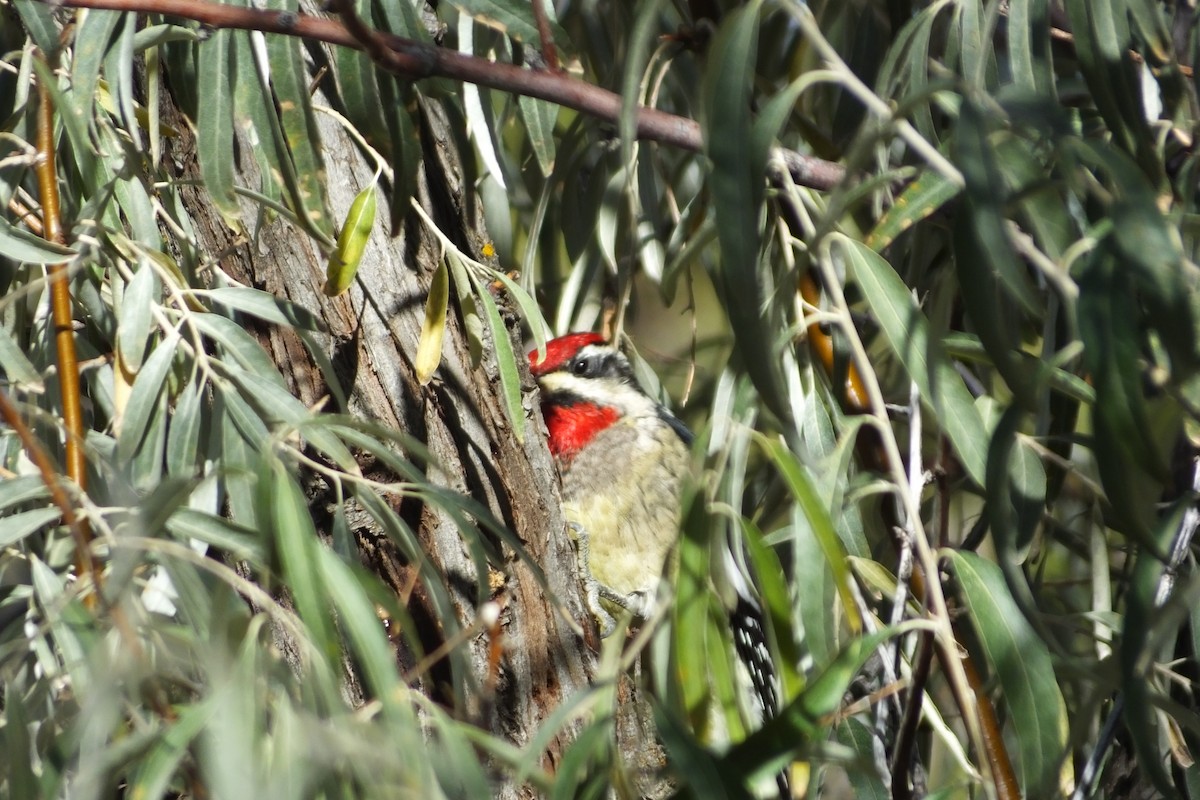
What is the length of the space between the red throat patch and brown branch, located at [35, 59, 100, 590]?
4.40ft

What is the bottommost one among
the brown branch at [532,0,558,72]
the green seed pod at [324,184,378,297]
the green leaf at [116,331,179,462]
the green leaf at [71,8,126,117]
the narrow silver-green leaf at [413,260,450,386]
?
the narrow silver-green leaf at [413,260,450,386]

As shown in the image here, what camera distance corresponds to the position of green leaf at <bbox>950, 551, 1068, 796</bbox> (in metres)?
1.15

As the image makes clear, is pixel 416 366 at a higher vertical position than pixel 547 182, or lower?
lower

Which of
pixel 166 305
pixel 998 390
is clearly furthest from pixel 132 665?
pixel 998 390

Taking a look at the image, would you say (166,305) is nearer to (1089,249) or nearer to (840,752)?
(840,752)

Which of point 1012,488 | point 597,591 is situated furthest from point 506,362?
point 597,591

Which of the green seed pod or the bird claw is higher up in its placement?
the green seed pod


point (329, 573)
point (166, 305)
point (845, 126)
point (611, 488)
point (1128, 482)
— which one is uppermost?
point (166, 305)

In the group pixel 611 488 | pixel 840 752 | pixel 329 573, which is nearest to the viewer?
pixel 329 573

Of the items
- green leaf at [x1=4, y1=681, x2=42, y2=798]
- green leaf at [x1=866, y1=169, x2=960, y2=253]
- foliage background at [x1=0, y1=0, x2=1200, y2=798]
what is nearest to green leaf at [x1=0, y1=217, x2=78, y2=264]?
foliage background at [x1=0, y1=0, x2=1200, y2=798]

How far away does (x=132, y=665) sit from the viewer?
866 mm

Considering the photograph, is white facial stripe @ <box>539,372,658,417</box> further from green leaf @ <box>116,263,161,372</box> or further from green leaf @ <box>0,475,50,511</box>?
green leaf @ <box>0,475,50,511</box>

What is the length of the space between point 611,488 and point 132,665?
1741mm

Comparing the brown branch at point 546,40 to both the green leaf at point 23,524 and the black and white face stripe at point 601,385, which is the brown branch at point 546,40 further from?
the black and white face stripe at point 601,385
